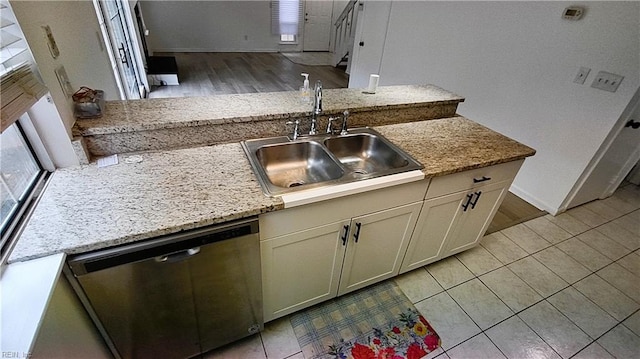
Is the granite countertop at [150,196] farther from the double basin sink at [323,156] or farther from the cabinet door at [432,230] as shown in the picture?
the cabinet door at [432,230]

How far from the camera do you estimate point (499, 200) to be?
1.78 metres

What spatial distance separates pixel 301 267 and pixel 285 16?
8499mm

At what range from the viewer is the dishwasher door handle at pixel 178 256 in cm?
98

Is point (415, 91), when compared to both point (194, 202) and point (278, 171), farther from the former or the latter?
point (194, 202)

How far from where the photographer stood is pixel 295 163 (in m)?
1.56

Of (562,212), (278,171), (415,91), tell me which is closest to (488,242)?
(562,212)

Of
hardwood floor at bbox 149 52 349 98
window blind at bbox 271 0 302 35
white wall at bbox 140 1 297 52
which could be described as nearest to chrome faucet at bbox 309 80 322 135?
hardwood floor at bbox 149 52 349 98

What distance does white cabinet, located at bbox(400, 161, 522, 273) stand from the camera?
59.1 inches

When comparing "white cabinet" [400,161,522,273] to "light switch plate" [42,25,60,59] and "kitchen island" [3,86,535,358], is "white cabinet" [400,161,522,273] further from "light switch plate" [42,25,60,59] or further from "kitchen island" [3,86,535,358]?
"light switch plate" [42,25,60,59]

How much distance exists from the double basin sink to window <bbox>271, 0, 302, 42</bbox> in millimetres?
7775

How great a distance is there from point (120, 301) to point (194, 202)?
16.6 inches

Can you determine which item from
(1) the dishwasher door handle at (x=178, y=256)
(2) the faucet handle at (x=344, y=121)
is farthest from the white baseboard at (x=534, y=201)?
(1) the dishwasher door handle at (x=178, y=256)

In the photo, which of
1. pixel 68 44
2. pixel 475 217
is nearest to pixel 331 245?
pixel 475 217

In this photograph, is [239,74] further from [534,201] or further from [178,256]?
[178,256]
